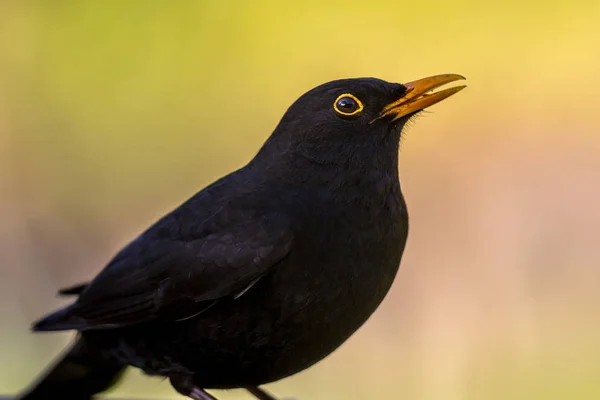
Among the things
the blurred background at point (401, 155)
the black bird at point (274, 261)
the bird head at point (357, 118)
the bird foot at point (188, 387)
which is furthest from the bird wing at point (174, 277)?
the blurred background at point (401, 155)

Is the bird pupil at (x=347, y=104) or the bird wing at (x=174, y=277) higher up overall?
the bird pupil at (x=347, y=104)

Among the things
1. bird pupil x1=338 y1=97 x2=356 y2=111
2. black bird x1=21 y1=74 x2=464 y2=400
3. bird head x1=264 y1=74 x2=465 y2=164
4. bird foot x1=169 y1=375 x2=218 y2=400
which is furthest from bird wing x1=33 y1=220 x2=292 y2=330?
bird pupil x1=338 y1=97 x2=356 y2=111

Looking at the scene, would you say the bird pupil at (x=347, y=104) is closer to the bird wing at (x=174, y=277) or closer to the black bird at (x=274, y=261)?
the black bird at (x=274, y=261)

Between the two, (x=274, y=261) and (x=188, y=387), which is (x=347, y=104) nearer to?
(x=274, y=261)

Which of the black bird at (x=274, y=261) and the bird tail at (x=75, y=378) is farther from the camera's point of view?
the bird tail at (x=75, y=378)

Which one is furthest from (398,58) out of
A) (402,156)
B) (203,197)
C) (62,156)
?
(203,197)

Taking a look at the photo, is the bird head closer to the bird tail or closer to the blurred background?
the bird tail

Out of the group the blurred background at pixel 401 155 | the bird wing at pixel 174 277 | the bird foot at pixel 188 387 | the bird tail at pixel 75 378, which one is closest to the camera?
the bird wing at pixel 174 277
